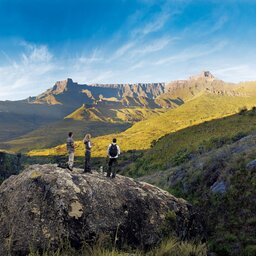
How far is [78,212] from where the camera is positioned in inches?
506

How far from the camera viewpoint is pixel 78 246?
1209cm

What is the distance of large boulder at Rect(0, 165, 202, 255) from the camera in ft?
40.0

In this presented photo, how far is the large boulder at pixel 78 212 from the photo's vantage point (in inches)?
480

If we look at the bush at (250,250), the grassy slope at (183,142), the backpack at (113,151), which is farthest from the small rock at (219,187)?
the grassy slope at (183,142)

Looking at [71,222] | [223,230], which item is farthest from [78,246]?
[223,230]

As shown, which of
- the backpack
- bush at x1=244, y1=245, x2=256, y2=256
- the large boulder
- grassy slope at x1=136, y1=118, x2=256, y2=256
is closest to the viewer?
the large boulder

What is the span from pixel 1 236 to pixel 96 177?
4745 mm

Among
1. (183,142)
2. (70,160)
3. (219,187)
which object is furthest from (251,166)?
(183,142)

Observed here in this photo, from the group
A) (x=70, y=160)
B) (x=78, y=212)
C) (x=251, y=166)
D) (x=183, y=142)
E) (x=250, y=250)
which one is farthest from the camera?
(x=183, y=142)

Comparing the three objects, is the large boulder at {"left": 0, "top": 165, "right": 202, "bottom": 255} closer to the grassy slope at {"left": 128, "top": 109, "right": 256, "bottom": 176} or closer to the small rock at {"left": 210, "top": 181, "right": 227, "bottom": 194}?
the small rock at {"left": 210, "top": 181, "right": 227, "bottom": 194}

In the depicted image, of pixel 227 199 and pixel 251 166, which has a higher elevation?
pixel 251 166

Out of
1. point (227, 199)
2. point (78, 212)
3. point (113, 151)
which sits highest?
point (113, 151)

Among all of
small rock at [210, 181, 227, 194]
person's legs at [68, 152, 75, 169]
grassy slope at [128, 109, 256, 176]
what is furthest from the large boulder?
grassy slope at [128, 109, 256, 176]

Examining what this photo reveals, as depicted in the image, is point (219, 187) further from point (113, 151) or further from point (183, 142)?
point (183, 142)
